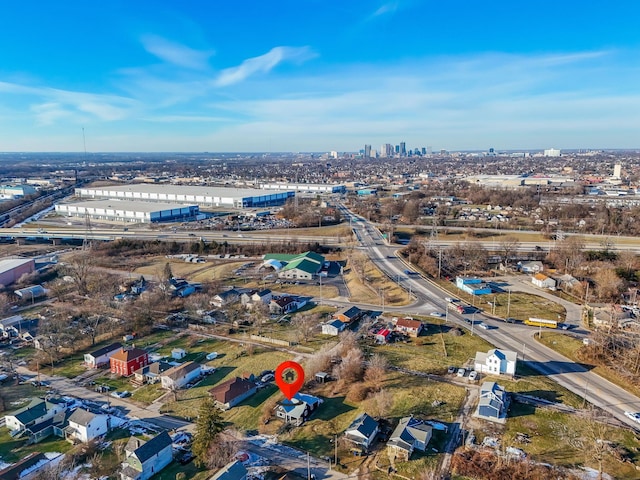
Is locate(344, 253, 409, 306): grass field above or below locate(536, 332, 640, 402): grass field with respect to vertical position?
above

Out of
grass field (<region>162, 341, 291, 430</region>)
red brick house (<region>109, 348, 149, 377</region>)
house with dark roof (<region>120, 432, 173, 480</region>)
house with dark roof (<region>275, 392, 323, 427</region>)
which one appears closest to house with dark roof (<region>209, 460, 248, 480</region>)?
house with dark roof (<region>120, 432, 173, 480</region>)

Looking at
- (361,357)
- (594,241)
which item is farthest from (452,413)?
(594,241)

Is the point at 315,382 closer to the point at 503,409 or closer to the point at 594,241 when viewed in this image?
the point at 503,409

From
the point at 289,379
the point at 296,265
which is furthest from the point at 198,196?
the point at 289,379

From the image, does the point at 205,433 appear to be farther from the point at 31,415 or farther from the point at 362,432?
the point at 31,415

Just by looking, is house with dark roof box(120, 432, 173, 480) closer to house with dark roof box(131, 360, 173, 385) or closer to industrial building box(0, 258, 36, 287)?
house with dark roof box(131, 360, 173, 385)
